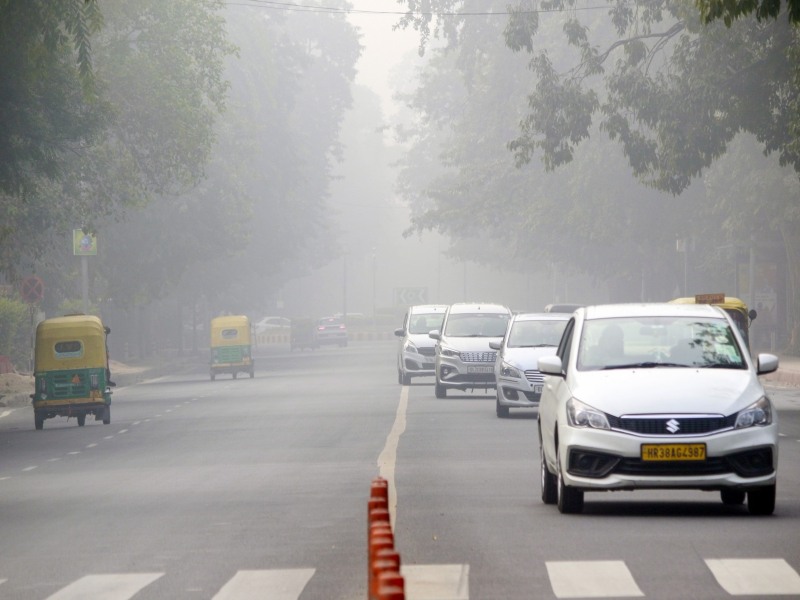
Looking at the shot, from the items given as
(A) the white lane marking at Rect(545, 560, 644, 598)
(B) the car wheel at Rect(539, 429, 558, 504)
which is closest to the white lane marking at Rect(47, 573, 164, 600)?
(A) the white lane marking at Rect(545, 560, 644, 598)

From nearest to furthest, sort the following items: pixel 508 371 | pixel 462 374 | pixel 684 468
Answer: pixel 684 468 < pixel 508 371 < pixel 462 374

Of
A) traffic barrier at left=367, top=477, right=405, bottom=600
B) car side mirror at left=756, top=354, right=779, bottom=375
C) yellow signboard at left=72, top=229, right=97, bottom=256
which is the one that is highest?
yellow signboard at left=72, top=229, right=97, bottom=256

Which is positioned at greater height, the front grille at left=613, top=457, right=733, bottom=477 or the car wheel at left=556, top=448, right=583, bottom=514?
the front grille at left=613, top=457, right=733, bottom=477

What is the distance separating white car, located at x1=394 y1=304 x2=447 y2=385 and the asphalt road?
38.2 ft

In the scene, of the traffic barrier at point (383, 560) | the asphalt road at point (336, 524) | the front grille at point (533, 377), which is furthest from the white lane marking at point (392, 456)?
the traffic barrier at point (383, 560)

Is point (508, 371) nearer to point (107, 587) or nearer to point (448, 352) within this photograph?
point (448, 352)

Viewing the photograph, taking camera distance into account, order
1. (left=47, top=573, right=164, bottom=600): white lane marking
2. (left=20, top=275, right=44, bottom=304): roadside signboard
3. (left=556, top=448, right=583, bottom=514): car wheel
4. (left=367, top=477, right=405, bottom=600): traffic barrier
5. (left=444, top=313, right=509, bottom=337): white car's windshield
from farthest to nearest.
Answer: (left=20, top=275, right=44, bottom=304): roadside signboard < (left=444, top=313, right=509, bottom=337): white car's windshield < (left=556, top=448, right=583, bottom=514): car wheel < (left=47, top=573, right=164, bottom=600): white lane marking < (left=367, top=477, right=405, bottom=600): traffic barrier

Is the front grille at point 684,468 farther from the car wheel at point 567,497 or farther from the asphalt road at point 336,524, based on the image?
the car wheel at point 567,497

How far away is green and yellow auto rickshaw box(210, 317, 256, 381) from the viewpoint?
4391cm

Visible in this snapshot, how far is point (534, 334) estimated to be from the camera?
942 inches

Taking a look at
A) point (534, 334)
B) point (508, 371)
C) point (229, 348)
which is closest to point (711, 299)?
point (534, 334)

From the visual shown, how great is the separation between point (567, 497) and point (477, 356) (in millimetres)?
15992

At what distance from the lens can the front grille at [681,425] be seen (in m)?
10.5

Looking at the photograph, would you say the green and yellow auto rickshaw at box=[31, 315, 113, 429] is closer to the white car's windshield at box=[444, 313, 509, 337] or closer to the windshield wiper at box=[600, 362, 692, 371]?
the white car's windshield at box=[444, 313, 509, 337]
